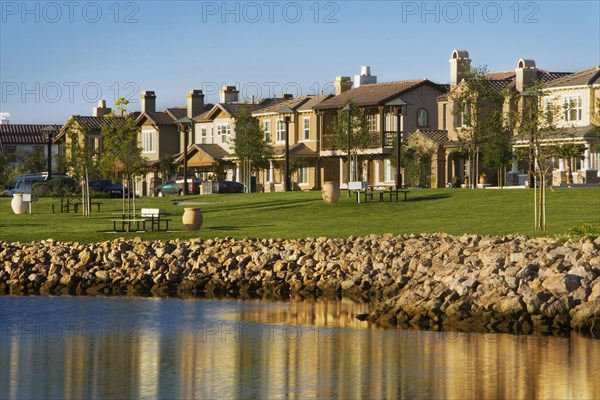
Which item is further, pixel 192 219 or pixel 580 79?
pixel 580 79

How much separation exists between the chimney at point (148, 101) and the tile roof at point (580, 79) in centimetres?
4504

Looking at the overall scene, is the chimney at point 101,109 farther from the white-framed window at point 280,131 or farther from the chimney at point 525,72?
the chimney at point 525,72

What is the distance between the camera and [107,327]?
97.6ft

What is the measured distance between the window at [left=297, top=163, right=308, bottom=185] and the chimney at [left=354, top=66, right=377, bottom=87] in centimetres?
934

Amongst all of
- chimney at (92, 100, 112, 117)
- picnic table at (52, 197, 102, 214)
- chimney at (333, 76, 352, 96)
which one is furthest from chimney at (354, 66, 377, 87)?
chimney at (92, 100, 112, 117)

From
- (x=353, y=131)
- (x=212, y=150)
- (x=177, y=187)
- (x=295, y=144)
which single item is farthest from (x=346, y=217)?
(x=212, y=150)

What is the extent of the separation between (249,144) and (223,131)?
11.6 meters

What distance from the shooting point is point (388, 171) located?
88.2m

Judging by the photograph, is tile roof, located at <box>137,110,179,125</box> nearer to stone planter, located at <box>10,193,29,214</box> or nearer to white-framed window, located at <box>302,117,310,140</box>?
white-framed window, located at <box>302,117,310,140</box>

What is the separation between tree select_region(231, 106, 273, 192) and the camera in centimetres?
9144

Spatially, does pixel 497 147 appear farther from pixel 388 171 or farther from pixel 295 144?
pixel 295 144

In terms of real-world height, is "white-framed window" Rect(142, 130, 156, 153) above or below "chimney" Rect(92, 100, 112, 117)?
below

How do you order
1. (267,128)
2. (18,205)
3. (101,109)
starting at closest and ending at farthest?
(18,205) < (267,128) < (101,109)

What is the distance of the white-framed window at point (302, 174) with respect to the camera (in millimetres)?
94438
